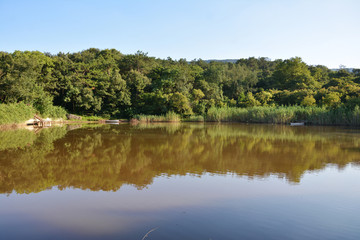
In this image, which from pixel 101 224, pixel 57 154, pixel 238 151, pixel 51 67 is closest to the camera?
pixel 101 224

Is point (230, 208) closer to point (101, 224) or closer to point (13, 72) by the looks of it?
point (101, 224)

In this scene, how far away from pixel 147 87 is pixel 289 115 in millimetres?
18013

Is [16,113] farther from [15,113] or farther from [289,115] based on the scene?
[289,115]

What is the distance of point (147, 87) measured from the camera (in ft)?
122

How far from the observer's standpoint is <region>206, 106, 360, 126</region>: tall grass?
78.7ft

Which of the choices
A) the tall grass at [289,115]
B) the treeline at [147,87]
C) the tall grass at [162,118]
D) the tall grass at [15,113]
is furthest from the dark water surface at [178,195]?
the tall grass at [162,118]

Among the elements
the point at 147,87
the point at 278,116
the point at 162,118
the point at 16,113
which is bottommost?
the point at 162,118

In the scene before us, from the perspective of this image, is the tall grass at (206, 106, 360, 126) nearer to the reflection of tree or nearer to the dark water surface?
the reflection of tree

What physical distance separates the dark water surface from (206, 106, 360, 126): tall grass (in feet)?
54.2

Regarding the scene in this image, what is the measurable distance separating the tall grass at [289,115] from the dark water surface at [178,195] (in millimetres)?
16522

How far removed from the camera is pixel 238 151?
10.4 metres

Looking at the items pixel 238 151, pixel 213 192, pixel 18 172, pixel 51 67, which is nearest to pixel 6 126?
pixel 51 67

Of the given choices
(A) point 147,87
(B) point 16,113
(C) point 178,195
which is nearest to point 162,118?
(A) point 147,87

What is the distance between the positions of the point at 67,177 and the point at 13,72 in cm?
2237
